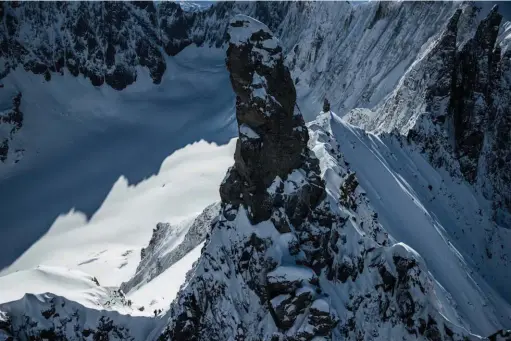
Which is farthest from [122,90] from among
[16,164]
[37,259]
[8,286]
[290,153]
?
[290,153]

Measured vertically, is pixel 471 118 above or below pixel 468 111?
below

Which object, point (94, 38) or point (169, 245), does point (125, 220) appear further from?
point (94, 38)

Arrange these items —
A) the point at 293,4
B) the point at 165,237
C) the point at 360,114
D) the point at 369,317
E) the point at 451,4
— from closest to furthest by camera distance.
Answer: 1. the point at 369,317
2. the point at 165,237
3. the point at 360,114
4. the point at 451,4
5. the point at 293,4

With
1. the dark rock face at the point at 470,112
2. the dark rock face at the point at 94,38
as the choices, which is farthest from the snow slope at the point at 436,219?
the dark rock face at the point at 94,38

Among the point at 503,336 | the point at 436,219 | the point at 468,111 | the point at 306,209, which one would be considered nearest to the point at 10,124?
the point at 306,209

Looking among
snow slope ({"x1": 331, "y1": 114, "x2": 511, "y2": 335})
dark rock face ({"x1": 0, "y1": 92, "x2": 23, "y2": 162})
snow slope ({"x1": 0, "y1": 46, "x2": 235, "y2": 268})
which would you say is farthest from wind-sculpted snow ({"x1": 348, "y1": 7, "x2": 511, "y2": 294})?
dark rock face ({"x1": 0, "y1": 92, "x2": 23, "y2": 162})

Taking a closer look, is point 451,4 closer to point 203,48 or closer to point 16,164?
point 16,164

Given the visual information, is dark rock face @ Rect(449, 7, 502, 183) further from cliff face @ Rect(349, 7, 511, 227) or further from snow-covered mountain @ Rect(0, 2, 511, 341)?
snow-covered mountain @ Rect(0, 2, 511, 341)

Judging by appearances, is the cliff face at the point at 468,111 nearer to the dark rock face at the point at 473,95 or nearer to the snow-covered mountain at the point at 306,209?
the dark rock face at the point at 473,95
